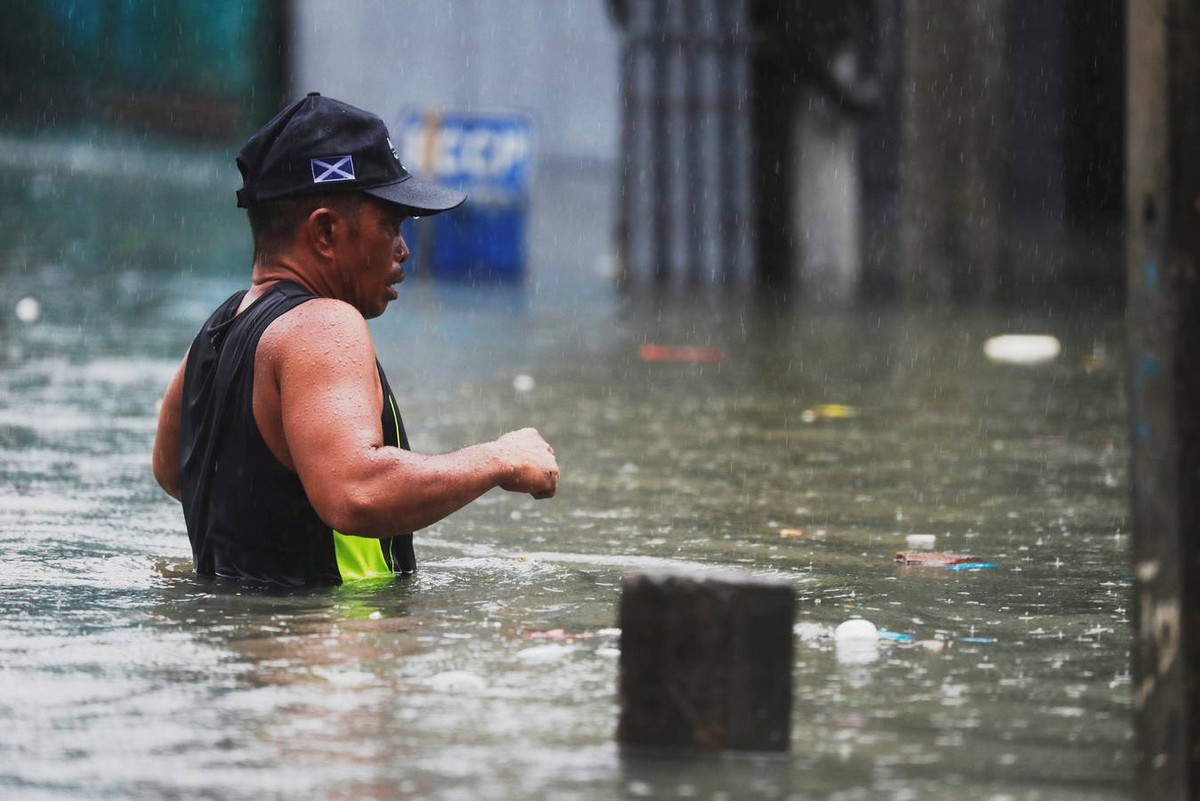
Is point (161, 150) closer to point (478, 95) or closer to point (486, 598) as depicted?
point (478, 95)

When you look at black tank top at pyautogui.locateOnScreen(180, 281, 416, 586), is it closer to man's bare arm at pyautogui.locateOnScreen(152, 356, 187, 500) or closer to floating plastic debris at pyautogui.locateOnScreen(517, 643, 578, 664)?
man's bare arm at pyautogui.locateOnScreen(152, 356, 187, 500)

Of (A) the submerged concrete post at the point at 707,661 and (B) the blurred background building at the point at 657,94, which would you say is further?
(B) the blurred background building at the point at 657,94

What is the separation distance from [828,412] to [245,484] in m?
5.49

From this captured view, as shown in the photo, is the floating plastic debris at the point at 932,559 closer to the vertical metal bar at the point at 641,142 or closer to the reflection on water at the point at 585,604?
the reflection on water at the point at 585,604

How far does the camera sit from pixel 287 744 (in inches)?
139

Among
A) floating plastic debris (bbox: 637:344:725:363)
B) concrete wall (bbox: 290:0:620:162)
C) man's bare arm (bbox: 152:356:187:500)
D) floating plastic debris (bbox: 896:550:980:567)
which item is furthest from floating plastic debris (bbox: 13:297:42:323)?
floating plastic debris (bbox: 896:550:980:567)

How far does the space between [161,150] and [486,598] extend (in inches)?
699

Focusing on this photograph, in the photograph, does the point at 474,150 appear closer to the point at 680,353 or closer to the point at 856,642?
the point at 680,353

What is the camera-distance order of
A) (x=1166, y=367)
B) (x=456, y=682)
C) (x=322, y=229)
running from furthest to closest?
1. (x=322, y=229)
2. (x=456, y=682)
3. (x=1166, y=367)

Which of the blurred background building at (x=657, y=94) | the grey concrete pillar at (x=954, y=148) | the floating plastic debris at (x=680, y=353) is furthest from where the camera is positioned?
the blurred background building at (x=657, y=94)

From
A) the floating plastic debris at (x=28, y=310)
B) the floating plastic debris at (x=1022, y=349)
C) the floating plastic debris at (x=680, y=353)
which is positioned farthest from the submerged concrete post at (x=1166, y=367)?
the floating plastic debris at (x=28, y=310)

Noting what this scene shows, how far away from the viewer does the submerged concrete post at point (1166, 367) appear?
308cm

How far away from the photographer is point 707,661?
3.45m

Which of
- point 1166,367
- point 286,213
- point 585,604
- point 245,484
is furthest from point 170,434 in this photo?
point 1166,367
